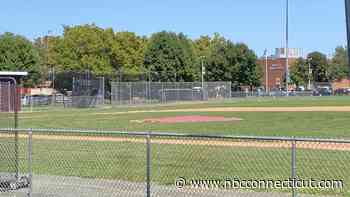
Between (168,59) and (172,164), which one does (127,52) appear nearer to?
(168,59)

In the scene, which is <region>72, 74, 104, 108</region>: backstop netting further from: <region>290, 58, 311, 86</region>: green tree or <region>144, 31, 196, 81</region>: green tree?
<region>290, 58, 311, 86</region>: green tree

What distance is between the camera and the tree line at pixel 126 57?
81.8 metres

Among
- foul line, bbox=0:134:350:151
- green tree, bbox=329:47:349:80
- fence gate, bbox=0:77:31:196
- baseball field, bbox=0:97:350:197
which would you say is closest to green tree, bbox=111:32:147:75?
green tree, bbox=329:47:349:80

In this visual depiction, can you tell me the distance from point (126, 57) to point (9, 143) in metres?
82.7

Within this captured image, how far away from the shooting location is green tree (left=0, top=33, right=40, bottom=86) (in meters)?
79.3

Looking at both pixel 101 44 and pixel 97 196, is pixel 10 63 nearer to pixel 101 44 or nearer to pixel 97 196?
pixel 101 44

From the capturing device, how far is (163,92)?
71.8 metres

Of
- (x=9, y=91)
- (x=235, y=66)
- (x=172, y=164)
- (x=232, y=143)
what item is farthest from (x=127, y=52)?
(x=9, y=91)

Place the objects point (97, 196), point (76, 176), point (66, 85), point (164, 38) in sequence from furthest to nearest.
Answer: point (164, 38) → point (66, 85) → point (76, 176) → point (97, 196)

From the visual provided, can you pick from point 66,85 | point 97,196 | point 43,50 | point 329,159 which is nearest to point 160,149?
point 329,159

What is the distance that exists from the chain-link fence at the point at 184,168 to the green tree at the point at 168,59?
74976 mm

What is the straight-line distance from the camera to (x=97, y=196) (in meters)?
9.89

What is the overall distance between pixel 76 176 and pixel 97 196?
2.60m

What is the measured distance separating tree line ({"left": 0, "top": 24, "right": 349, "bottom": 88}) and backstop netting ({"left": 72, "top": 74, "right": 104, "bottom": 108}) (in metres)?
14.8
